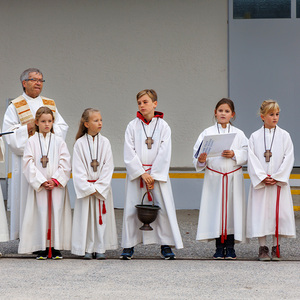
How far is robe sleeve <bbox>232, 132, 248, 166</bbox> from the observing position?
7297 millimetres

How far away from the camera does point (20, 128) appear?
25.3 ft

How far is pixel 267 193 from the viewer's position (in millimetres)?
7258

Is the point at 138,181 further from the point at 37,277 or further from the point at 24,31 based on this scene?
the point at 24,31

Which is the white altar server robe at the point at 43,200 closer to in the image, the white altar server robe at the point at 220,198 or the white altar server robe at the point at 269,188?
the white altar server robe at the point at 220,198

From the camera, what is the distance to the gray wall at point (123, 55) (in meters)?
11.7

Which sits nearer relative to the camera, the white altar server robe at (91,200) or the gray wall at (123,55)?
the white altar server robe at (91,200)

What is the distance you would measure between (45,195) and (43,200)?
0.06m

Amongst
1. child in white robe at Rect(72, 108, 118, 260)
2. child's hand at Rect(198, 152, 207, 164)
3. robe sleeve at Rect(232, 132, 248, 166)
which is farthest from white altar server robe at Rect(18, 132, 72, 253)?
robe sleeve at Rect(232, 132, 248, 166)

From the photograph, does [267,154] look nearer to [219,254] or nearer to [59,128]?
[219,254]

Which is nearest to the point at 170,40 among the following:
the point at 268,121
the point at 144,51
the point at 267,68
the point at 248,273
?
the point at 144,51

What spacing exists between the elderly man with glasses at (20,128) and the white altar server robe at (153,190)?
95 cm

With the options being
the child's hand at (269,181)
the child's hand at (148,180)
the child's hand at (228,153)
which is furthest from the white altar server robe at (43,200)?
the child's hand at (269,181)

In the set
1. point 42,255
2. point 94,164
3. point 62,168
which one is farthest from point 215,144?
point 42,255

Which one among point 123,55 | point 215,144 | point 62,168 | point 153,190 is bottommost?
point 153,190
